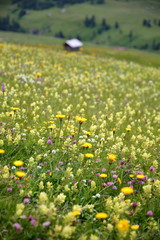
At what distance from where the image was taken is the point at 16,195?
406cm

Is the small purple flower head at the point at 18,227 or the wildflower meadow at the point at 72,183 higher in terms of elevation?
the small purple flower head at the point at 18,227

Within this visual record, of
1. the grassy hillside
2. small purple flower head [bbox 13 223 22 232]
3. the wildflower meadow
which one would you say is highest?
small purple flower head [bbox 13 223 22 232]

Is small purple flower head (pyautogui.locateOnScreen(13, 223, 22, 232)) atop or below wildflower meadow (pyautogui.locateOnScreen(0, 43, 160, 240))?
atop

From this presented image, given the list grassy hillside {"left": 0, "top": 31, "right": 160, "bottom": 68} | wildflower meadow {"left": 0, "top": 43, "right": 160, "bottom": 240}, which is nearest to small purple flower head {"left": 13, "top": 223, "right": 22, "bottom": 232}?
wildflower meadow {"left": 0, "top": 43, "right": 160, "bottom": 240}

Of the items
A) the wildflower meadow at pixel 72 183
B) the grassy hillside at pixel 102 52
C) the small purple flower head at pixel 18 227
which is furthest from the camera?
the grassy hillside at pixel 102 52

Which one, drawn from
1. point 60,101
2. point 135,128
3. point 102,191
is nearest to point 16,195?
point 102,191

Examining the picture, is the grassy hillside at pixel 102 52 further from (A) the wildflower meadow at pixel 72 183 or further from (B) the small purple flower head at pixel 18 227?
(B) the small purple flower head at pixel 18 227

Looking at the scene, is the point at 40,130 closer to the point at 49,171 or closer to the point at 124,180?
the point at 49,171

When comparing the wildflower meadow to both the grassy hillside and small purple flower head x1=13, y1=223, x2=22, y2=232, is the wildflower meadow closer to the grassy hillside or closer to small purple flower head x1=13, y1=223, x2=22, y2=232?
small purple flower head x1=13, y1=223, x2=22, y2=232

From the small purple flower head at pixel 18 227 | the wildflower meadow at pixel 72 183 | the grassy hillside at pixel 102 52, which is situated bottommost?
the grassy hillside at pixel 102 52

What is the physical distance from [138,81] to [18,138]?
1586cm

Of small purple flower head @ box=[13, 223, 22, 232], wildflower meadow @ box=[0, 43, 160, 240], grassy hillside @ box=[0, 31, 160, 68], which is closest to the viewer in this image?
small purple flower head @ box=[13, 223, 22, 232]

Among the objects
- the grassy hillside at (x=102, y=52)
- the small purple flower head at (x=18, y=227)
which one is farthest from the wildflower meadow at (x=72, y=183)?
the grassy hillside at (x=102, y=52)

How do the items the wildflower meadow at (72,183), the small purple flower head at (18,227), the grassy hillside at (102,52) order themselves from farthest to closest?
the grassy hillside at (102,52), the wildflower meadow at (72,183), the small purple flower head at (18,227)
